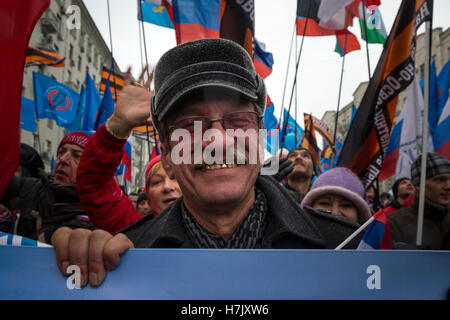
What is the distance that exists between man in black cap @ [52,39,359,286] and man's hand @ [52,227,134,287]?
0.44m

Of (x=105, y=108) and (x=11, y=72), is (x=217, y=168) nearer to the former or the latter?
(x=11, y=72)

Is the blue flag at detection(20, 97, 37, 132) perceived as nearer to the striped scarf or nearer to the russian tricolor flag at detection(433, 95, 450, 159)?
the striped scarf

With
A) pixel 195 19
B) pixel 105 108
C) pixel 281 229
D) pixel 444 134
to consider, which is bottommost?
pixel 281 229

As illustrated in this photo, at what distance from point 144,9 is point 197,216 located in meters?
3.64

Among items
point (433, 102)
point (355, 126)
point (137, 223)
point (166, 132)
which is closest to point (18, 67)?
point (166, 132)

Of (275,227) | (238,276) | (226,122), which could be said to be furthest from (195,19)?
(238,276)

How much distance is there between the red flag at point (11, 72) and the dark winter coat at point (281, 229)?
A: 55cm

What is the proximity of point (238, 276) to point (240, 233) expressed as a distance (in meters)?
0.50

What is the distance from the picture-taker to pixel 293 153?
409cm

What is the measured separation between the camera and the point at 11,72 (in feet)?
Result: 3.52

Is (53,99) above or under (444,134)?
above

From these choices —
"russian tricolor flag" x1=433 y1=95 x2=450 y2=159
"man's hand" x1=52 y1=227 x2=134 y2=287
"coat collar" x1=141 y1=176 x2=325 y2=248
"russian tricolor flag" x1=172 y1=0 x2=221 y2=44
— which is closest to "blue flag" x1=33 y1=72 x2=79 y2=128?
"russian tricolor flag" x1=172 y1=0 x2=221 y2=44

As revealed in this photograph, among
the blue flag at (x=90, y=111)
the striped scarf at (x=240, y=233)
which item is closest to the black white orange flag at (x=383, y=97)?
the striped scarf at (x=240, y=233)

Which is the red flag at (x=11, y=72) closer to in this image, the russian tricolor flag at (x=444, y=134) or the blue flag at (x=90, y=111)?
the russian tricolor flag at (x=444, y=134)
